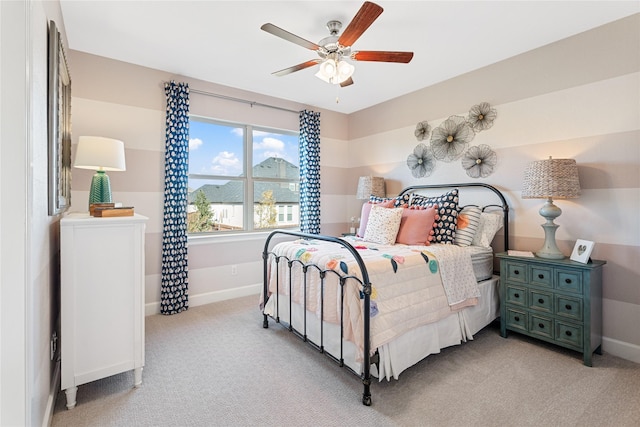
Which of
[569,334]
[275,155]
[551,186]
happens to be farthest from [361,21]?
[569,334]

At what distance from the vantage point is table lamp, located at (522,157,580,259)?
238 cm

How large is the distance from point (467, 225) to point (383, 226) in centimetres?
80

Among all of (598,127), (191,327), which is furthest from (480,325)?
(191,327)

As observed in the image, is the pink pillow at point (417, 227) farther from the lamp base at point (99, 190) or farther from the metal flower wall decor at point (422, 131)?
the lamp base at point (99, 190)

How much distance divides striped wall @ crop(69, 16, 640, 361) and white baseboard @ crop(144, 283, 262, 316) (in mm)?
16

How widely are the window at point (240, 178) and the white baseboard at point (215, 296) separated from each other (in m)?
0.74

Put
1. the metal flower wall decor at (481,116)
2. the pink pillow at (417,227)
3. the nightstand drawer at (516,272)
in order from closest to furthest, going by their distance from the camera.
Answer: the nightstand drawer at (516,272)
the pink pillow at (417,227)
the metal flower wall decor at (481,116)

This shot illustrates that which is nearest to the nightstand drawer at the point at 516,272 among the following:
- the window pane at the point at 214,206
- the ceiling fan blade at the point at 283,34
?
the ceiling fan blade at the point at 283,34

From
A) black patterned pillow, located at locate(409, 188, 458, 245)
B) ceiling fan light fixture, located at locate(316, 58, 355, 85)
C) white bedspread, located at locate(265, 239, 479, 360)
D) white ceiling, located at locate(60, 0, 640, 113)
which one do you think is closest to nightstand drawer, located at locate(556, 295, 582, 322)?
white bedspread, located at locate(265, 239, 479, 360)

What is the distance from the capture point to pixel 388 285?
6.72ft

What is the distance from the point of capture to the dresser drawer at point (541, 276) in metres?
2.44

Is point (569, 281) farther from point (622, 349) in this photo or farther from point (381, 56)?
point (381, 56)

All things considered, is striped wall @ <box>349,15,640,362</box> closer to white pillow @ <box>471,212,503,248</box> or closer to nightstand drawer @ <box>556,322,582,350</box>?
white pillow @ <box>471,212,503,248</box>

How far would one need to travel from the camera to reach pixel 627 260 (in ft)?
7.80
